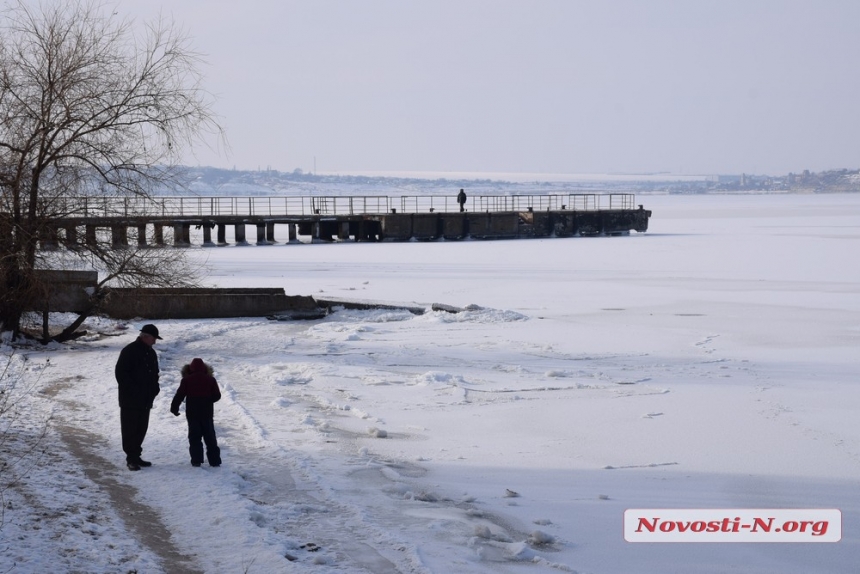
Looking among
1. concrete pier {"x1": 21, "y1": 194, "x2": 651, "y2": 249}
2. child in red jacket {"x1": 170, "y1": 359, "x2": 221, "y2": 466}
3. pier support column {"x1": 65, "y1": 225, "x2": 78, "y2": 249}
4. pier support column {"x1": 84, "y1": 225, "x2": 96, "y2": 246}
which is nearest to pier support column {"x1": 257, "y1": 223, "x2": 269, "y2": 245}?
concrete pier {"x1": 21, "y1": 194, "x2": 651, "y2": 249}

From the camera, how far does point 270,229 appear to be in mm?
53469

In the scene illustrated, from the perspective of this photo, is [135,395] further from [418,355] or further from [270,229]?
[270,229]

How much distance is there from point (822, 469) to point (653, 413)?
268cm

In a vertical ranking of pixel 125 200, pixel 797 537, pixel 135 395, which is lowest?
pixel 797 537

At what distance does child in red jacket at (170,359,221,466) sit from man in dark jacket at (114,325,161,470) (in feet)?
1.02

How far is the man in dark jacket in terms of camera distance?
346 inches

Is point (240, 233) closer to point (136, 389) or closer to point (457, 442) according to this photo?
point (457, 442)

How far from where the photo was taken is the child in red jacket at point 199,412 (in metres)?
8.91

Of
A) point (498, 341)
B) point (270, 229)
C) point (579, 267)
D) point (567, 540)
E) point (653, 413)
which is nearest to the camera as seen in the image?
point (567, 540)

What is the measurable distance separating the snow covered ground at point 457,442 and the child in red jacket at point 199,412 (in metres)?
0.21

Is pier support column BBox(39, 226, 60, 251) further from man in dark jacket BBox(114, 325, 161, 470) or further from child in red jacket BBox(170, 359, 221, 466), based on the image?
child in red jacket BBox(170, 359, 221, 466)

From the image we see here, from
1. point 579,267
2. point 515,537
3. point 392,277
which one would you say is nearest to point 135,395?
point 515,537

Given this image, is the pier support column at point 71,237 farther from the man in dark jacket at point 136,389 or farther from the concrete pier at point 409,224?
the concrete pier at point 409,224

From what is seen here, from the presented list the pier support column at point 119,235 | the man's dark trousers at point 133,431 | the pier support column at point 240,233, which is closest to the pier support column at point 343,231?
the pier support column at point 240,233
